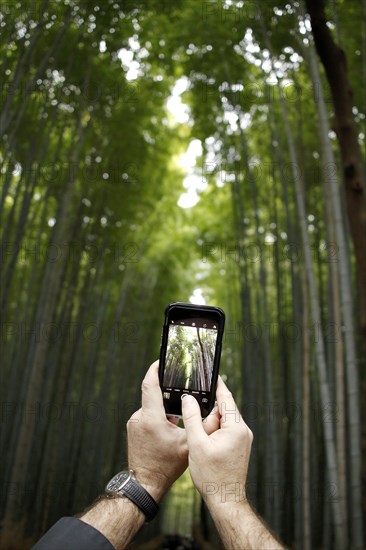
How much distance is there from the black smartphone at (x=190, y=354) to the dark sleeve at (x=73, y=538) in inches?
8.9

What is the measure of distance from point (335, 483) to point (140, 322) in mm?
6285

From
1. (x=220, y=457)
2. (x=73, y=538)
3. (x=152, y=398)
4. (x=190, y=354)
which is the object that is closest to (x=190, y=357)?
(x=190, y=354)

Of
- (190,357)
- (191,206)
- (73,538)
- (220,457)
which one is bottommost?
(73,538)

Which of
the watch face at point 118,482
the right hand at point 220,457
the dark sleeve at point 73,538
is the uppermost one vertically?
the right hand at point 220,457

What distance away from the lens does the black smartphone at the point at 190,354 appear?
96 centimetres

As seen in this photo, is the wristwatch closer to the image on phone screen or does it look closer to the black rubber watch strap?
the black rubber watch strap

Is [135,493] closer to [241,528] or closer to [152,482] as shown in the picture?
[152,482]

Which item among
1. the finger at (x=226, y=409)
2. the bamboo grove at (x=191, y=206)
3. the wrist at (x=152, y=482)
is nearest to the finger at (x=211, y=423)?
the finger at (x=226, y=409)

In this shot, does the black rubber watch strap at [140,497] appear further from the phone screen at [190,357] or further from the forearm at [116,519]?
the phone screen at [190,357]

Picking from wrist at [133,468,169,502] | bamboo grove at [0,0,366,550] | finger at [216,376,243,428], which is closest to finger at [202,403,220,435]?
finger at [216,376,243,428]

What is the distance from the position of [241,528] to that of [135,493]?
7.1 inches

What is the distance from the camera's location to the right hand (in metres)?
0.82

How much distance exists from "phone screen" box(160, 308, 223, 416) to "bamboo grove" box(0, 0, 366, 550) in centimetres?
159

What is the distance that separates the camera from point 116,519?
84cm
